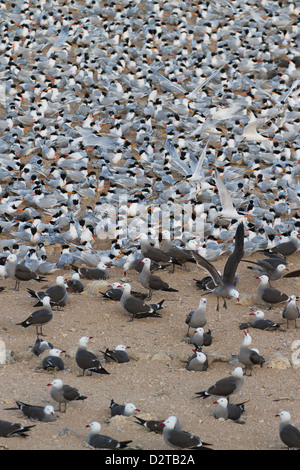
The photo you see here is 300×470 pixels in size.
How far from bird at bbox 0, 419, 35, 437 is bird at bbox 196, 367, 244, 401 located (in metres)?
2.16

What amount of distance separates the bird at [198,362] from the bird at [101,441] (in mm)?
2303

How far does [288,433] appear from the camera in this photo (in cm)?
893

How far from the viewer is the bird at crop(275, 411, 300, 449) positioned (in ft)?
29.2

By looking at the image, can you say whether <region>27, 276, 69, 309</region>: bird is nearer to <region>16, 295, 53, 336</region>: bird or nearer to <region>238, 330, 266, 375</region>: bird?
<region>16, 295, 53, 336</region>: bird

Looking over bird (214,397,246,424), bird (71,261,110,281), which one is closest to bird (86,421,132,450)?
bird (214,397,246,424)

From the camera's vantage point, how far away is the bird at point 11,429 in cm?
874

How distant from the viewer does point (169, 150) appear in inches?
717

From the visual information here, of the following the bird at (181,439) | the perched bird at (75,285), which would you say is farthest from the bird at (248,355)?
the perched bird at (75,285)

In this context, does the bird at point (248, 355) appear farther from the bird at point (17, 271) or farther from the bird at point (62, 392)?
the bird at point (17, 271)

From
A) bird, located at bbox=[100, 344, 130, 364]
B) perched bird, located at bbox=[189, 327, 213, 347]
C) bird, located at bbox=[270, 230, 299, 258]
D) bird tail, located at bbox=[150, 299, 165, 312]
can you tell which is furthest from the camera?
bird, located at bbox=[270, 230, 299, 258]

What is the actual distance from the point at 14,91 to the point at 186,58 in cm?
530

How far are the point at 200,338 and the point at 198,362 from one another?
75 centimetres

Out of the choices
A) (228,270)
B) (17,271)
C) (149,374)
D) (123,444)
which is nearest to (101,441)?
(123,444)

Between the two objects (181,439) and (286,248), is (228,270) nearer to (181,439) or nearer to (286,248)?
(286,248)
